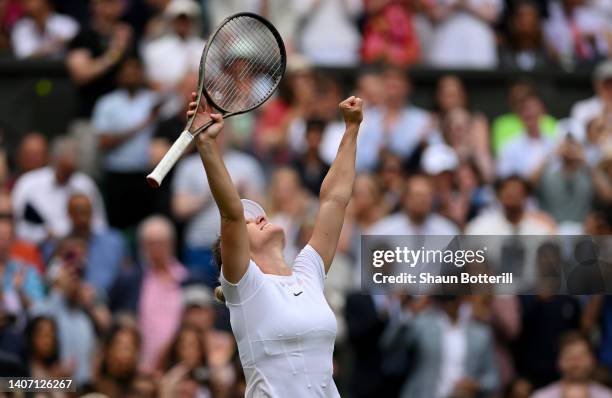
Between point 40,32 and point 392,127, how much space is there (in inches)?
126

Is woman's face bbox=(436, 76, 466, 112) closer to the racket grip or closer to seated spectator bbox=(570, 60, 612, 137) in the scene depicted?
seated spectator bbox=(570, 60, 612, 137)

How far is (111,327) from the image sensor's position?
11.0 meters

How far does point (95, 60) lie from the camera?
43.9ft

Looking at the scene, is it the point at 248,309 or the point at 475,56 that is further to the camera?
the point at 475,56

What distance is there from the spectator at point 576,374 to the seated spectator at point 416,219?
1208mm

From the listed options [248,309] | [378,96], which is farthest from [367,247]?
[248,309]

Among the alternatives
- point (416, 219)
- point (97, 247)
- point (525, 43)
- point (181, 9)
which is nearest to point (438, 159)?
point (416, 219)

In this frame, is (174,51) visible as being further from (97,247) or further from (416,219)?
(416,219)

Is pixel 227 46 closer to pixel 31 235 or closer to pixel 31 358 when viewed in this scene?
pixel 31 358

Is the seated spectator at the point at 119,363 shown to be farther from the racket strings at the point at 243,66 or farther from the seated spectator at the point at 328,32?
the seated spectator at the point at 328,32

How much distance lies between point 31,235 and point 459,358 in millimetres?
3327

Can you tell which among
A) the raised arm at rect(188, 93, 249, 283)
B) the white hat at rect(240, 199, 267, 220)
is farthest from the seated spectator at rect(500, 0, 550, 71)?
the raised arm at rect(188, 93, 249, 283)

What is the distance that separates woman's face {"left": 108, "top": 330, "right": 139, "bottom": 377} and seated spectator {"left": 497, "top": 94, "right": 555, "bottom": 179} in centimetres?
383

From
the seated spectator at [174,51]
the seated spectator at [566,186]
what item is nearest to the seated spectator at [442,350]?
the seated spectator at [566,186]
